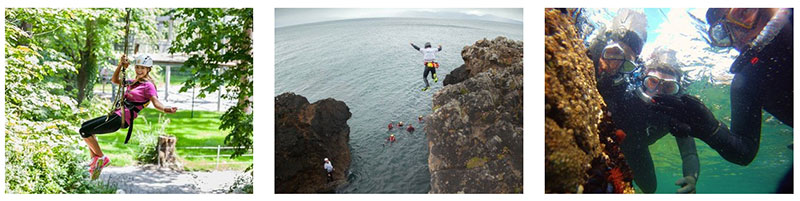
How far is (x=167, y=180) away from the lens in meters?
5.85

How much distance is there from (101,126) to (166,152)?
1.43 meters

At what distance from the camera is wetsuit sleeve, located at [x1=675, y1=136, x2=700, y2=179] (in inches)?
199

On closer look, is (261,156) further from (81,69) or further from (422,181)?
(81,69)

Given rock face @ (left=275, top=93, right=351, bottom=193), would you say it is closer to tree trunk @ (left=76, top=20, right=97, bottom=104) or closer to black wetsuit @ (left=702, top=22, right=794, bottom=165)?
black wetsuit @ (left=702, top=22, right=794, bottom=165)

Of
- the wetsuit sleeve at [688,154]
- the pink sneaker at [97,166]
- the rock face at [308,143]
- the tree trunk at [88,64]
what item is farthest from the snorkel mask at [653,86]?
the tree trunk at [88,64]

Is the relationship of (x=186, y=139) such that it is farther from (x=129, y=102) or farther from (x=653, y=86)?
(x=653, y=86)

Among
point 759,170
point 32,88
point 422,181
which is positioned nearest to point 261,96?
point 422,181

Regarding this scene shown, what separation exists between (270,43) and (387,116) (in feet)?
3.66

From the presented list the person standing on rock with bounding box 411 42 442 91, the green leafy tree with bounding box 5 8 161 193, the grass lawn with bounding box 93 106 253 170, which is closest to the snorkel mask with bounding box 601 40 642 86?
the person standing on rock with bounding box 411 42 442 91

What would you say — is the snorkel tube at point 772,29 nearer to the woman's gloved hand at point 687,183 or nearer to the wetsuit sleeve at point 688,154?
the wetsuit sleeve at point 688,154

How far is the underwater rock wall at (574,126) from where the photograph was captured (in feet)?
16.1

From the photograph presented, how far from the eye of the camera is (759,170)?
508cm

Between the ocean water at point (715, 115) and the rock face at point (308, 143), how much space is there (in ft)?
7.47

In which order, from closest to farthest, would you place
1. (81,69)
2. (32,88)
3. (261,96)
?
(261,96)
(32,88)
(81,69)
